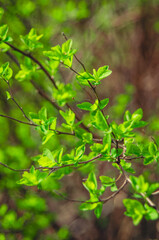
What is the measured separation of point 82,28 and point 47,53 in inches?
105

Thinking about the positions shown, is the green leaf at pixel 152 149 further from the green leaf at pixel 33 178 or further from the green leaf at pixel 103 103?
the green leaf at pixel 33 178

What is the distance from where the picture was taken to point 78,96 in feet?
7.83

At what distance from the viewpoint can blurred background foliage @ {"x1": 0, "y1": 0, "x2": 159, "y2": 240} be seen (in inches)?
78.3

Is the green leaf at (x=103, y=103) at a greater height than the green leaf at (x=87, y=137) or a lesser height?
greater

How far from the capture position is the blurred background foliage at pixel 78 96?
1.99 meters

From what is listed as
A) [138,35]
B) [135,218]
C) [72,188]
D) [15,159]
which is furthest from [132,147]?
[138,35]

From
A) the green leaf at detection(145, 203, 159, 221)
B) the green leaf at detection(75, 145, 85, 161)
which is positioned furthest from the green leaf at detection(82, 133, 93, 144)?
the green leaf at detection(145, 203, 159, 221)

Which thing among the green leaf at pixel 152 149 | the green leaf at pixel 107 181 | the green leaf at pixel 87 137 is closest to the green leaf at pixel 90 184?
the green leaf at pixel 107 181

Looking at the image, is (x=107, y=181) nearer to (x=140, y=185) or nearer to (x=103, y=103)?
(x=140, y=185)

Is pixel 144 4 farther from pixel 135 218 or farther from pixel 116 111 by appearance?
pixel 135 218

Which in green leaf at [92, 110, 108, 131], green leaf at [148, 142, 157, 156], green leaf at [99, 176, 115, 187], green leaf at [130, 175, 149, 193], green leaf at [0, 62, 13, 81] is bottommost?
green leaf at [130, 175, 149, 193]

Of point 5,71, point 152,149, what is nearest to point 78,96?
point 5,71

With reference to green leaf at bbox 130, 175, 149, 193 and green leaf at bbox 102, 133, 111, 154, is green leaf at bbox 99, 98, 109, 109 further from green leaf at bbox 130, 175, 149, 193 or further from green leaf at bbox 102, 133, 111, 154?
green leaf at bbox 130, 175, 149, 193

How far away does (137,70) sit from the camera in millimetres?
3738
